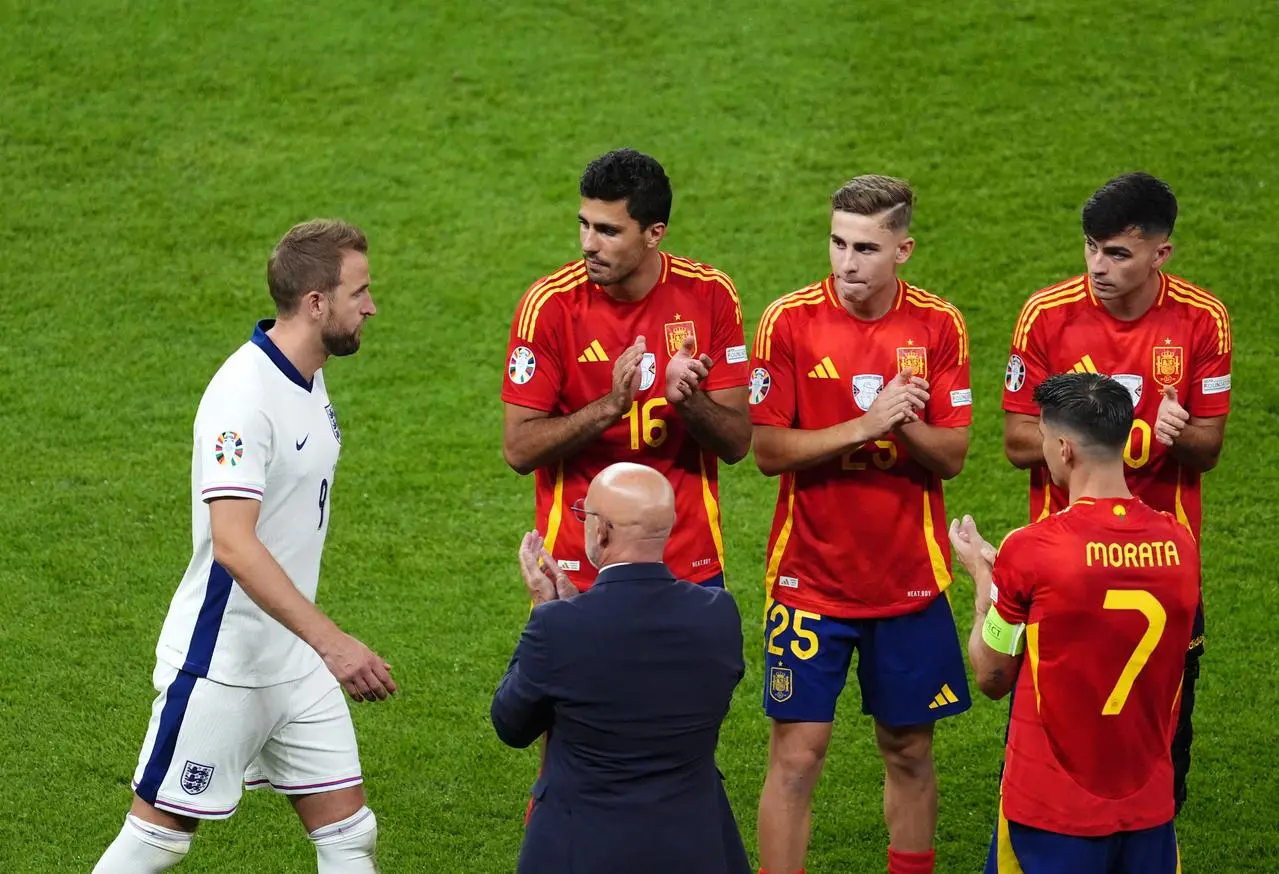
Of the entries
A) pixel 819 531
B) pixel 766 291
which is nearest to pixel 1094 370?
pixel 819 531

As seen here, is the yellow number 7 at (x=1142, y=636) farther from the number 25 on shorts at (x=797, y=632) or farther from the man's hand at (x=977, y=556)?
the number 25 on shorts at (x=797, y=632)

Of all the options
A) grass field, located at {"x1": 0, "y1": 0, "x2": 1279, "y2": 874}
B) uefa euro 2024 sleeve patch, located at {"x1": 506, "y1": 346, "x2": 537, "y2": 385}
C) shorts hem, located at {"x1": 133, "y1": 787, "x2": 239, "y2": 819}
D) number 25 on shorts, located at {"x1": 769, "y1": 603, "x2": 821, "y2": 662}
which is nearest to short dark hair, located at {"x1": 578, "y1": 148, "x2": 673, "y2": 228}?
uefa euro 2024 sleeve patch, located at {"x1": 506, "y1": 346, "x2": 537, "y2": 385}

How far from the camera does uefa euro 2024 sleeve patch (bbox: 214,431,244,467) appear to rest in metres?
4.46

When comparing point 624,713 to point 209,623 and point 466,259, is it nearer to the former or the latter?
point 209,623

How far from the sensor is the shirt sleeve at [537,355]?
5121mm

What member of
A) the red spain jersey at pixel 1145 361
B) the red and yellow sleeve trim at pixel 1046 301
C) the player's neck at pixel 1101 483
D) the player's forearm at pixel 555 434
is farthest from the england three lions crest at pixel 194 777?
the red and yellow sleeve trim at pixel 1046 301

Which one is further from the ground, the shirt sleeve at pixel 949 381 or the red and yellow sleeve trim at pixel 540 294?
the red and yellow sleeve trim at pixel 540 294

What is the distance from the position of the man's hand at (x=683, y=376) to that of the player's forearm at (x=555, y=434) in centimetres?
18

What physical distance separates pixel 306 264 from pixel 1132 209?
2.54 metres

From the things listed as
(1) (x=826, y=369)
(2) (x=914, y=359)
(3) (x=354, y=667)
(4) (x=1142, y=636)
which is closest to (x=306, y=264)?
(3) (x=354, y=667)

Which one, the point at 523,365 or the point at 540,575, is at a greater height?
the point at 523,365

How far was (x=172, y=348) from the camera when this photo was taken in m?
9.81

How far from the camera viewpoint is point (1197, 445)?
204 inches

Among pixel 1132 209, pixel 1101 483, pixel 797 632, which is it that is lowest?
pixel 797 632
